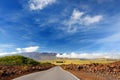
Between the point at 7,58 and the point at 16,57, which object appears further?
the point at 16,57

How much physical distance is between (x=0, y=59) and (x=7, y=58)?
221 inches

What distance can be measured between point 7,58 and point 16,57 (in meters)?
9.85

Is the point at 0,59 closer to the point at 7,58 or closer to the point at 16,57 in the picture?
the point at 7,58

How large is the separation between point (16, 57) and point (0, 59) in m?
15.4

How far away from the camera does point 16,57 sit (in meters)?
147

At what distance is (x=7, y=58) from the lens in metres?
138

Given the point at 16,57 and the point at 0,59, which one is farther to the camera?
the point at 16,57

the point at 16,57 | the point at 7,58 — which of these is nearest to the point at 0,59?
the point at 7,58

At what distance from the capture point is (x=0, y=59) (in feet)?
436
